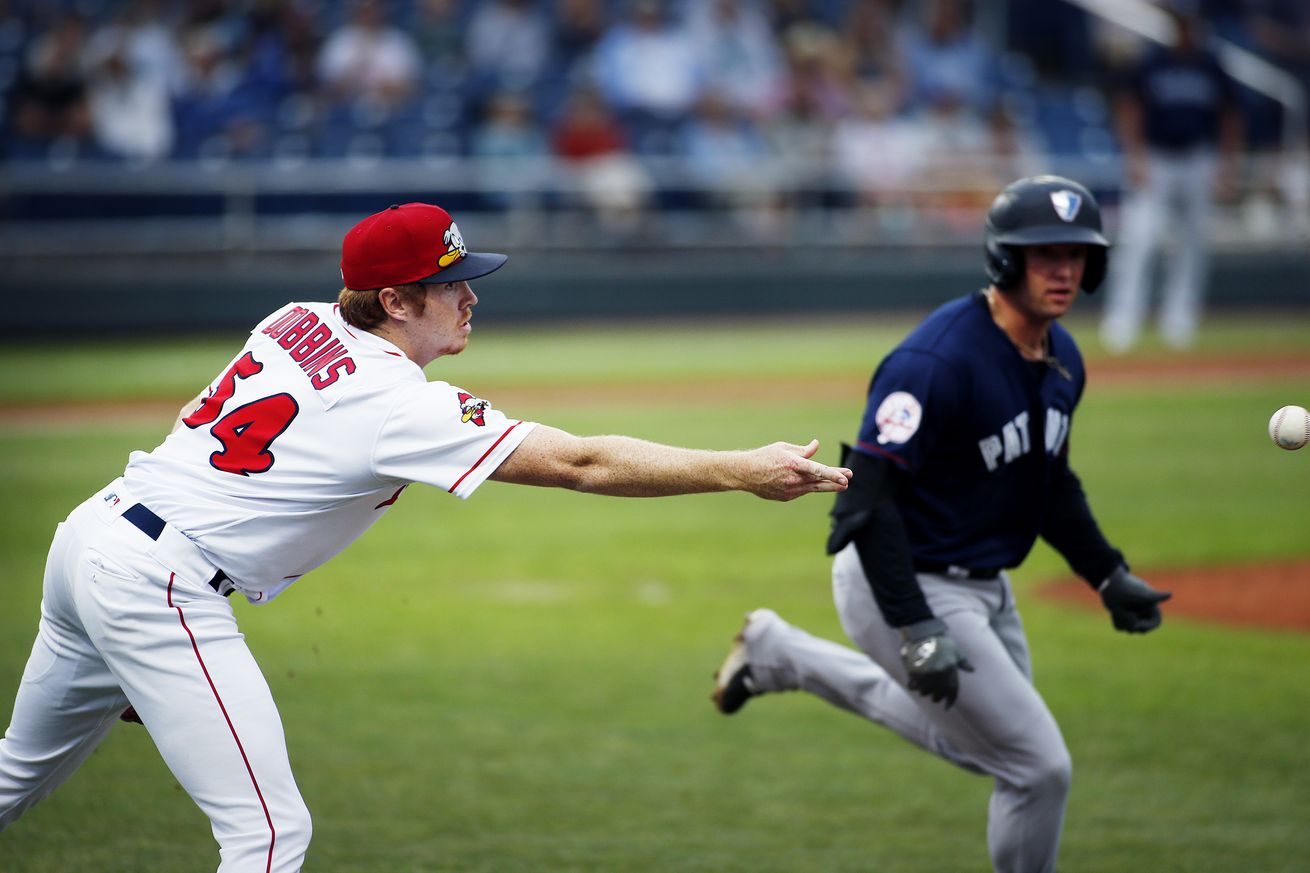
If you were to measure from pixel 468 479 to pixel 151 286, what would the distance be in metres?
15.6

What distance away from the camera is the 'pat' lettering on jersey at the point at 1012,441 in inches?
166

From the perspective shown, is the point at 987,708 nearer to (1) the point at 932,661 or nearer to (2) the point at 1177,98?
(1) the point at 932,661

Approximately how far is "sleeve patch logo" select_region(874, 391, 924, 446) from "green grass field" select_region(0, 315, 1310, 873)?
1.43 meters

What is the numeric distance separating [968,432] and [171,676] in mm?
2135

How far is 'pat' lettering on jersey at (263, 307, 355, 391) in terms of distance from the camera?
346 cm

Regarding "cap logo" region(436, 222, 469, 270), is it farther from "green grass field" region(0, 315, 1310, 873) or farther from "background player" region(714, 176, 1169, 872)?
"green grass field" region(0, 315, 1310, 873)

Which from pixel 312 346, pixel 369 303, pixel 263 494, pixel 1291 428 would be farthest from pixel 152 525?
pixel 1291 428

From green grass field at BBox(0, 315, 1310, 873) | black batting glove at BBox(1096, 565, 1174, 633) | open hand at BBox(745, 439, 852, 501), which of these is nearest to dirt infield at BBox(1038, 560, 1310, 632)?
green grass field at BBox(0, 315, 1310, 873)

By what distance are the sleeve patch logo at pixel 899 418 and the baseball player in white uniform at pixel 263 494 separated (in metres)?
0.66

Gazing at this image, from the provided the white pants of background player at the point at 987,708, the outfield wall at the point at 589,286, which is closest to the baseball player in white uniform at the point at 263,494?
the white pants of background player at the point at 987,708

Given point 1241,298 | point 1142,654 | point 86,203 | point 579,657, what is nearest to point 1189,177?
point 1241,298

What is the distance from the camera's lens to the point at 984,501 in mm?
4293

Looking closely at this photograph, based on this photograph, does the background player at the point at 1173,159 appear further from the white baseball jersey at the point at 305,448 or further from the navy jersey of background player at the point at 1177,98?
the white baseball jersey at the point at 305,448

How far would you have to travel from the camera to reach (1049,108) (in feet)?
68.5
